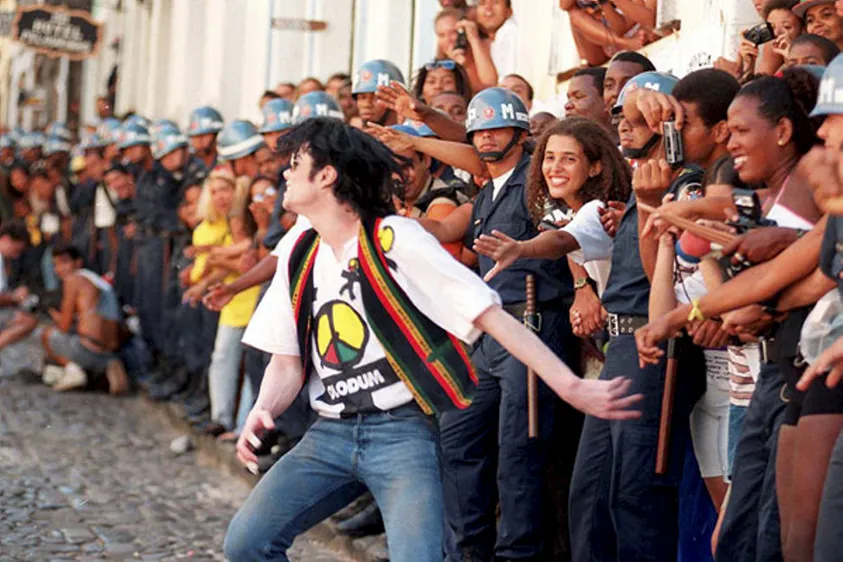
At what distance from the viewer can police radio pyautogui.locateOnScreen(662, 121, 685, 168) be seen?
20.3ft

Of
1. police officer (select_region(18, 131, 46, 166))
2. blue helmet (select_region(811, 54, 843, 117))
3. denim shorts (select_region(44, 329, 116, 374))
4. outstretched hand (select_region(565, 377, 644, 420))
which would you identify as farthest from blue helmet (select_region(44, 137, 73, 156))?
blue helmet (select_region(811, 54, 843, 117))

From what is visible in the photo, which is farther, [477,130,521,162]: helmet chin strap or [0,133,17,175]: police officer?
[0,133,17,175]: police officer

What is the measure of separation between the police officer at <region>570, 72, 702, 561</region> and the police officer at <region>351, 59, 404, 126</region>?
386 cm

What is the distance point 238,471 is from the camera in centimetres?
1154

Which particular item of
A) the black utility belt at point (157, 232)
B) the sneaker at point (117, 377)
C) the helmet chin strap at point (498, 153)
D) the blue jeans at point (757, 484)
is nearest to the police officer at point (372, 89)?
the helmet chin strap at point (498, 153)

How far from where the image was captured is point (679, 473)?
6297mm

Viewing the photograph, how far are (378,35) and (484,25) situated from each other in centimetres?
457

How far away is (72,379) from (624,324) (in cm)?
1066

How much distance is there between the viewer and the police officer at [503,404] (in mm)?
7422

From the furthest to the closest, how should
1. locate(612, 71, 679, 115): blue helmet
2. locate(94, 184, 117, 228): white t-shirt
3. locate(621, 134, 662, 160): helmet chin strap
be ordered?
locate(94, 184, 117, 228): white t-shirt
locate(612, 71, 679, 115): blue helmet
locate(621, 134, 662, 160): helmet chin strap

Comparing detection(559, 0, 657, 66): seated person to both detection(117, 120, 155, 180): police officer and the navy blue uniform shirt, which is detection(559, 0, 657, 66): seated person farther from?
detection(117, 120, 155, 180): police officer

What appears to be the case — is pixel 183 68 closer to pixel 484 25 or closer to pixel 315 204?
pixel 484 25

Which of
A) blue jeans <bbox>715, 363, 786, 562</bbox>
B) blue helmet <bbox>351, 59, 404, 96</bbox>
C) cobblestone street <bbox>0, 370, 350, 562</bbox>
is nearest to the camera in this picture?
blue jeans <bbox>715, 363, 786, 562</bbox>

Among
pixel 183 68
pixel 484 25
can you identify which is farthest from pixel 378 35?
pixel 183 68
